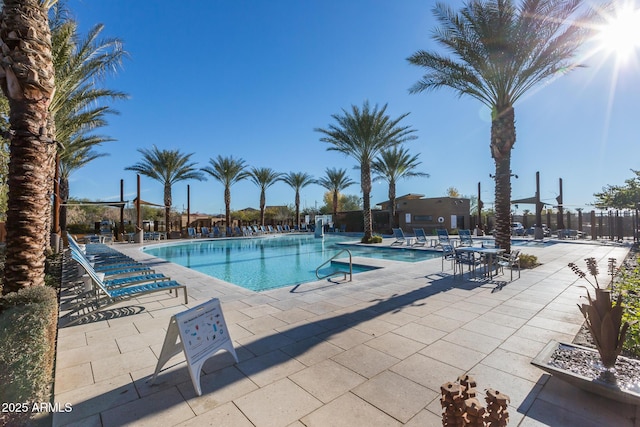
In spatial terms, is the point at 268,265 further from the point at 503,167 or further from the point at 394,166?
the point at 394,166

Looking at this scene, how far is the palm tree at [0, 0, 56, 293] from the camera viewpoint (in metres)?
3.80

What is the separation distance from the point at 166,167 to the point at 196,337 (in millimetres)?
24026

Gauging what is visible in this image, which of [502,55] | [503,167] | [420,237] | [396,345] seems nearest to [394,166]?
[420,237]

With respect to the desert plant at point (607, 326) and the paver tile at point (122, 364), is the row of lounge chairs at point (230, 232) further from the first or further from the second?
the desert plant at point (607, 326)

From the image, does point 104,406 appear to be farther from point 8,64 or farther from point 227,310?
point 8,64

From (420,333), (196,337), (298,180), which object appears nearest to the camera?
(196,337)

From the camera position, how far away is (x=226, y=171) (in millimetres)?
26844

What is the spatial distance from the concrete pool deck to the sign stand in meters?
0.22

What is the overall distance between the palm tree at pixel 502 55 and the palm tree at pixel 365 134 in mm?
7317

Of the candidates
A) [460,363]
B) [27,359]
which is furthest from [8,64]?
[460,363]

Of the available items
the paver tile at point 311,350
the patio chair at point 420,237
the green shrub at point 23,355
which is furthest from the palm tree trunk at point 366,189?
the green shrub at point 23,355

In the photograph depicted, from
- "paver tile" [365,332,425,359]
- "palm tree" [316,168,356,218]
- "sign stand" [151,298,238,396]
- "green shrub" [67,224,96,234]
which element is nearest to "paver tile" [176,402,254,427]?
"sign stand" [151,298,238,396]

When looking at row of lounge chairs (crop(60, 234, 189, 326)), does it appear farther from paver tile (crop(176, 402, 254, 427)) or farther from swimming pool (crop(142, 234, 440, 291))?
swimming pool (crop(142, 234, 440, 291))

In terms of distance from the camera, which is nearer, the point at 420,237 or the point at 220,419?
the point at 220,419
